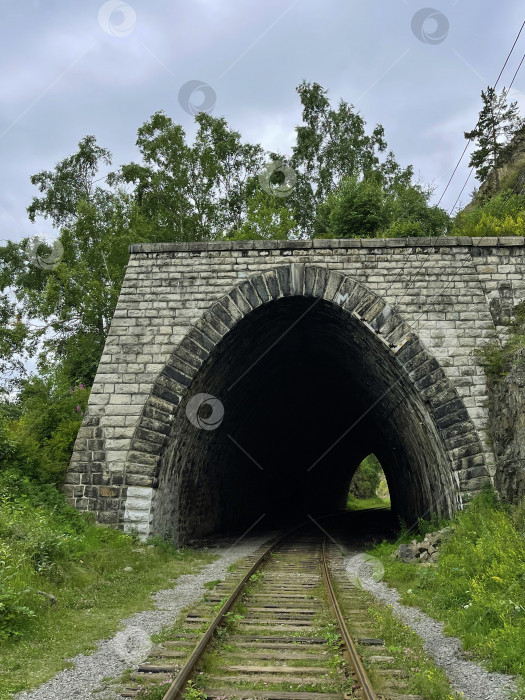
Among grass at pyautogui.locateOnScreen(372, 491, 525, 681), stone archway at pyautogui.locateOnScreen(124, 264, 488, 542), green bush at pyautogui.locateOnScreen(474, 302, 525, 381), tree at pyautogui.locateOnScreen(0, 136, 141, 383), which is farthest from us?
tree at pyautogui.locateOnScreen(0, 136, 141, 383)

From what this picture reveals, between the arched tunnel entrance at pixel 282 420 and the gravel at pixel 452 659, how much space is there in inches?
153

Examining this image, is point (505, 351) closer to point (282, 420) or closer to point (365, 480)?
point (282, 420)

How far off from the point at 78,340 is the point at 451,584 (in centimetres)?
1816

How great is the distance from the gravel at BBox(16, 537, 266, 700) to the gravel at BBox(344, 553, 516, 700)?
2726 mm

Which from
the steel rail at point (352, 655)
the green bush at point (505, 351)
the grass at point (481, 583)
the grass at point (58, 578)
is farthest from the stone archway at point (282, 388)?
the steel rail at point (352, 655)

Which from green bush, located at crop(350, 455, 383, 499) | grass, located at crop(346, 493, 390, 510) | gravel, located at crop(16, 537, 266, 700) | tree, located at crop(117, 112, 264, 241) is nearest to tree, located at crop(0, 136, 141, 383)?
tree, located at crop(117, 112, 264, 241)

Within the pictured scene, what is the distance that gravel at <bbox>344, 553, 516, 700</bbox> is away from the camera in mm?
4551

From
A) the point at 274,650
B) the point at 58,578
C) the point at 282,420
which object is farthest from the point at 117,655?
the point at 282,420

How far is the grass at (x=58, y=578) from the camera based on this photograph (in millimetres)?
5340

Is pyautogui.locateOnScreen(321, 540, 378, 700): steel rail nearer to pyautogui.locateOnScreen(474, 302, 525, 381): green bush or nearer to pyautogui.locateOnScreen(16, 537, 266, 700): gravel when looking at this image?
pyautogui.locateOnScreen(16, 537, 266, 700): gravel

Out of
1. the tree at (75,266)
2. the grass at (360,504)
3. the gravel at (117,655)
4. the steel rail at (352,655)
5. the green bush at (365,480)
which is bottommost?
the gravel at (117,655)

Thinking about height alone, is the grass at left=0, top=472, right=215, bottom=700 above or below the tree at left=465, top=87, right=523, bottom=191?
below

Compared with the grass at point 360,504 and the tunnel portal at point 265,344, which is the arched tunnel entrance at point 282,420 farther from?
the grass at point 360,504

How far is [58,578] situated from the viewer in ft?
24.6
